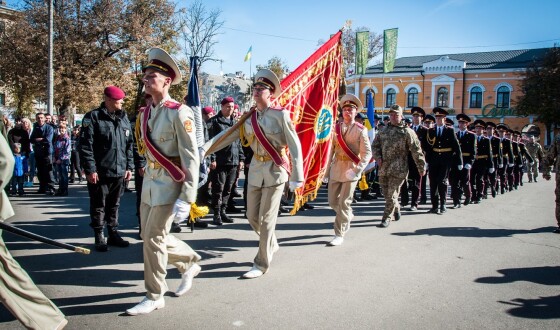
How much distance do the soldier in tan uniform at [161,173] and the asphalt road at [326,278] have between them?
0.38 m

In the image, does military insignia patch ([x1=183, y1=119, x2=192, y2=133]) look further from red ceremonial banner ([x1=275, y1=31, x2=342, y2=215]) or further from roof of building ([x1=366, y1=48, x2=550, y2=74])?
roof of building ([x1=366, y1=48, x2=550, y2=74])

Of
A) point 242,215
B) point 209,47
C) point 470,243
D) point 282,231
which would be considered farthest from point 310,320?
point 209,47

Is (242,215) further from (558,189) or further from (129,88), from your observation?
(129,88)

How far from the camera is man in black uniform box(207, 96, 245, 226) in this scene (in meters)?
8.05

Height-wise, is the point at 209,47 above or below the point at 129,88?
above

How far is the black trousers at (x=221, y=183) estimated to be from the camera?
26.5 feet

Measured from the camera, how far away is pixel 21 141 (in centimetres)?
1180

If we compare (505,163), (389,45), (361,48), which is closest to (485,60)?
(389,45)

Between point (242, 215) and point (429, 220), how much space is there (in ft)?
12.6

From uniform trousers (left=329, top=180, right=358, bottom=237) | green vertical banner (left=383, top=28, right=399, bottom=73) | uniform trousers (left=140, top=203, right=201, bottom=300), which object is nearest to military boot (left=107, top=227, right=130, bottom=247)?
uniform trousers (left=140, top=203, right=201, bottom=300)

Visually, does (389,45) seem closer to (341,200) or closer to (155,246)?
(341,200)

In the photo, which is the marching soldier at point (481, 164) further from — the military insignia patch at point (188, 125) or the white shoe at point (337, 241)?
the military insignia patch at point (188, 125)

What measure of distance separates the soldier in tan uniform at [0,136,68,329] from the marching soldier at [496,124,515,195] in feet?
45.4

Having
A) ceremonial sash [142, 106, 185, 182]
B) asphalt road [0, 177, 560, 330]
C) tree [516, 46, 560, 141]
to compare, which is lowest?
asphalt road [0, 177, 560, 330]
